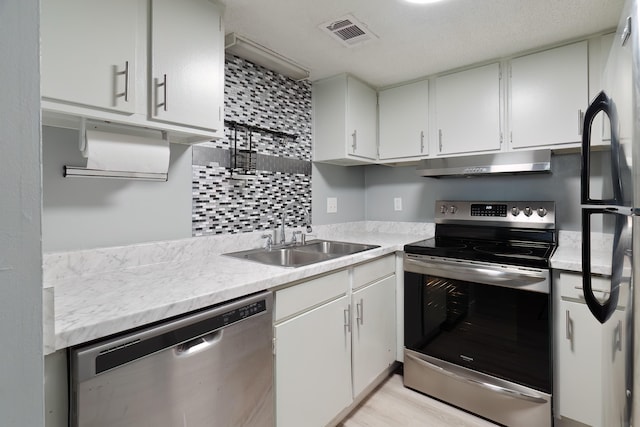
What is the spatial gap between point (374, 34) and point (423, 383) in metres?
2.15

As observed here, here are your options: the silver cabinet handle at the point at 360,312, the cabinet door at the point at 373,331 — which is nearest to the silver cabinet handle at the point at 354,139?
the cabinet door at the point at 373,331

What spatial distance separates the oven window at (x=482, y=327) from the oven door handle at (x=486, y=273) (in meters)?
0.03

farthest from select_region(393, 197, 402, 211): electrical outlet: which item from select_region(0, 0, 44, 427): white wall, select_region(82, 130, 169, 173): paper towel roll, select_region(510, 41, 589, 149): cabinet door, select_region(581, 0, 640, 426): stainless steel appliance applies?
select_region(0, 0, 44, 427): white wall

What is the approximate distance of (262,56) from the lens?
197 centimetres

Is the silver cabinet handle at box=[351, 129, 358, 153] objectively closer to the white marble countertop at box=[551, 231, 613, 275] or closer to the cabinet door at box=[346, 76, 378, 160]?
the cabinet door at box=[346, 76, 378, 160]

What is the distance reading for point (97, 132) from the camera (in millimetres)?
1237

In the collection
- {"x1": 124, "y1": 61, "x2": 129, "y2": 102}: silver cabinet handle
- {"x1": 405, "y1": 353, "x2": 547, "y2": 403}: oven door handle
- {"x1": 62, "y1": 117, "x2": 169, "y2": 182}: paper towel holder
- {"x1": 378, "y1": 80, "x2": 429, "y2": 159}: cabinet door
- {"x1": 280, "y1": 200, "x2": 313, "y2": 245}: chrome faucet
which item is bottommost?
{"x1": 405, "y1": 353, "x2": 547, "y2": 403}: oven door handle

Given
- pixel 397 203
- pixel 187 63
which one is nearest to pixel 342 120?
pixel 397 203

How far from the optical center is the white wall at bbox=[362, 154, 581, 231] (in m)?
2.13

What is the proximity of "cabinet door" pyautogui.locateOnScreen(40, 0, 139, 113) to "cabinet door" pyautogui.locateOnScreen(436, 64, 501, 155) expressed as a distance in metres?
1.97

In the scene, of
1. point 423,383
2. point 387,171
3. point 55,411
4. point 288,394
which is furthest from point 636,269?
point 387,171

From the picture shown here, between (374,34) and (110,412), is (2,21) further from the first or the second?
(374,34)

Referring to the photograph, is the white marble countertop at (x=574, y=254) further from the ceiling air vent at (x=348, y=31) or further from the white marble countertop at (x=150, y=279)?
the ceiling air vent at (x=348, y=31)

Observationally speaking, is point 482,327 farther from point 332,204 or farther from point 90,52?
point 90,52
